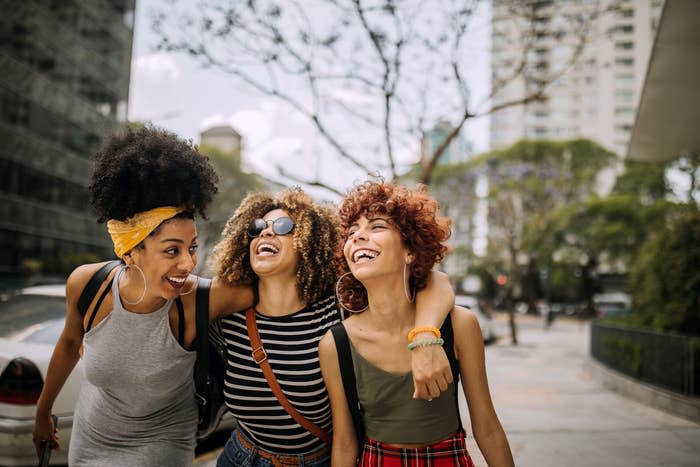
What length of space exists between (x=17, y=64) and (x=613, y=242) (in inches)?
1458

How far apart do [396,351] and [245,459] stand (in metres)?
0.90

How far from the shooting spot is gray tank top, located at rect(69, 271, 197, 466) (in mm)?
2369

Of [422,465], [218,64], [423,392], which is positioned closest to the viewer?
[423,392]

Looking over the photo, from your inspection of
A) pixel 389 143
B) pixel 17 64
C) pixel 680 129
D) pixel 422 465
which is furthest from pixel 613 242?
pixel 422 465

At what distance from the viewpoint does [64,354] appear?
2660 mm

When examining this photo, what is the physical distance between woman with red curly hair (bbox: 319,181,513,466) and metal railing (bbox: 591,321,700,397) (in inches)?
214

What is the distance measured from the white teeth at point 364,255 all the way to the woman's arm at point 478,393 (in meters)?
0.43

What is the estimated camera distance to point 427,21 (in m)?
7.30

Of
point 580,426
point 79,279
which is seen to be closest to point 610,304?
point 580,426

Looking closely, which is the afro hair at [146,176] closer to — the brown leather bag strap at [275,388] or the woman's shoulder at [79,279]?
the woman's shoulder at [79,279]

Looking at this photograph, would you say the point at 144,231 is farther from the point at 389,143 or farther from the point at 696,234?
the point at 696,234

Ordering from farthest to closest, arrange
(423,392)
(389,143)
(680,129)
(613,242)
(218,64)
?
1. (613,242)
2. (680,129)
3. (389,143)
4. (218,64)
5. (423,392)

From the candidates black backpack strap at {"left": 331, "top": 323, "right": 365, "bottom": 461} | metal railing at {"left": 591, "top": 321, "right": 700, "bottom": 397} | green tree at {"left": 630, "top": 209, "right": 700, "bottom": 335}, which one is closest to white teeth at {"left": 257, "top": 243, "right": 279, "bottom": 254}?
black backpack strap at {"left": 331, "top": 323, "right": 365, "bottom": 461}

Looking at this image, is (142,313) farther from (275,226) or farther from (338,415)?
(338,415)
